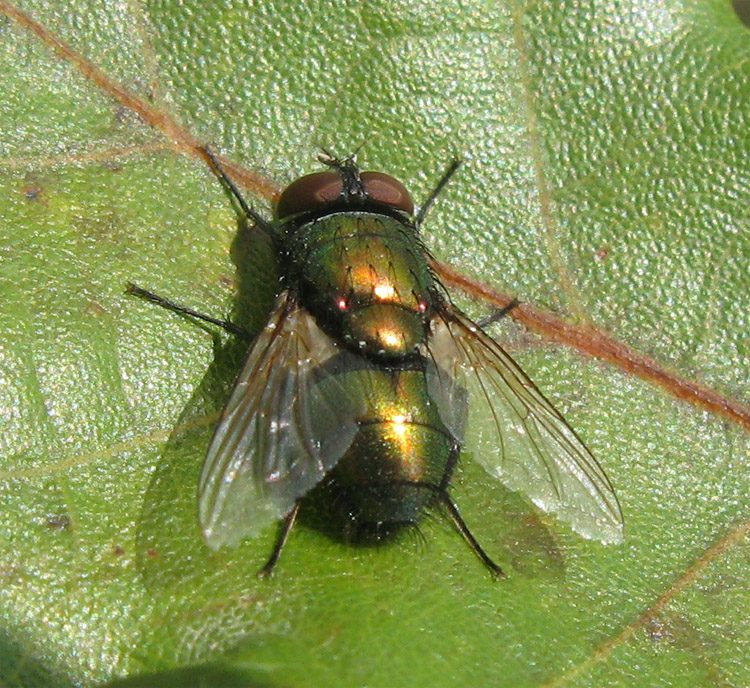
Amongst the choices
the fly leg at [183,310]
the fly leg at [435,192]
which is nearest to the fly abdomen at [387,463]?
the fly leg at [183,310]

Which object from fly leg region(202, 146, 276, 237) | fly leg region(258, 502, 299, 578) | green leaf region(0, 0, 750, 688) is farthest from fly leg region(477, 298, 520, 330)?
fly leg region(258, 502, 299, 578)

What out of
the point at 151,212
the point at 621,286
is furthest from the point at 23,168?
the point at 621,286

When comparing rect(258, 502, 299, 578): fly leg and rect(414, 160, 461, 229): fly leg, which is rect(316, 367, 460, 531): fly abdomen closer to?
rect(258, 502, 299, 578): fly leg

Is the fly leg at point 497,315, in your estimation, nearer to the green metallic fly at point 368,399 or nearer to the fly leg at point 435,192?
the green metallic fly at point 368,399

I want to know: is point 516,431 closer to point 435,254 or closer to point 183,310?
point 435,254

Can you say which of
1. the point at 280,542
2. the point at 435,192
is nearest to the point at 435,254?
the point at 435,192

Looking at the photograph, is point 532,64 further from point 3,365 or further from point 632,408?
point 3,365
